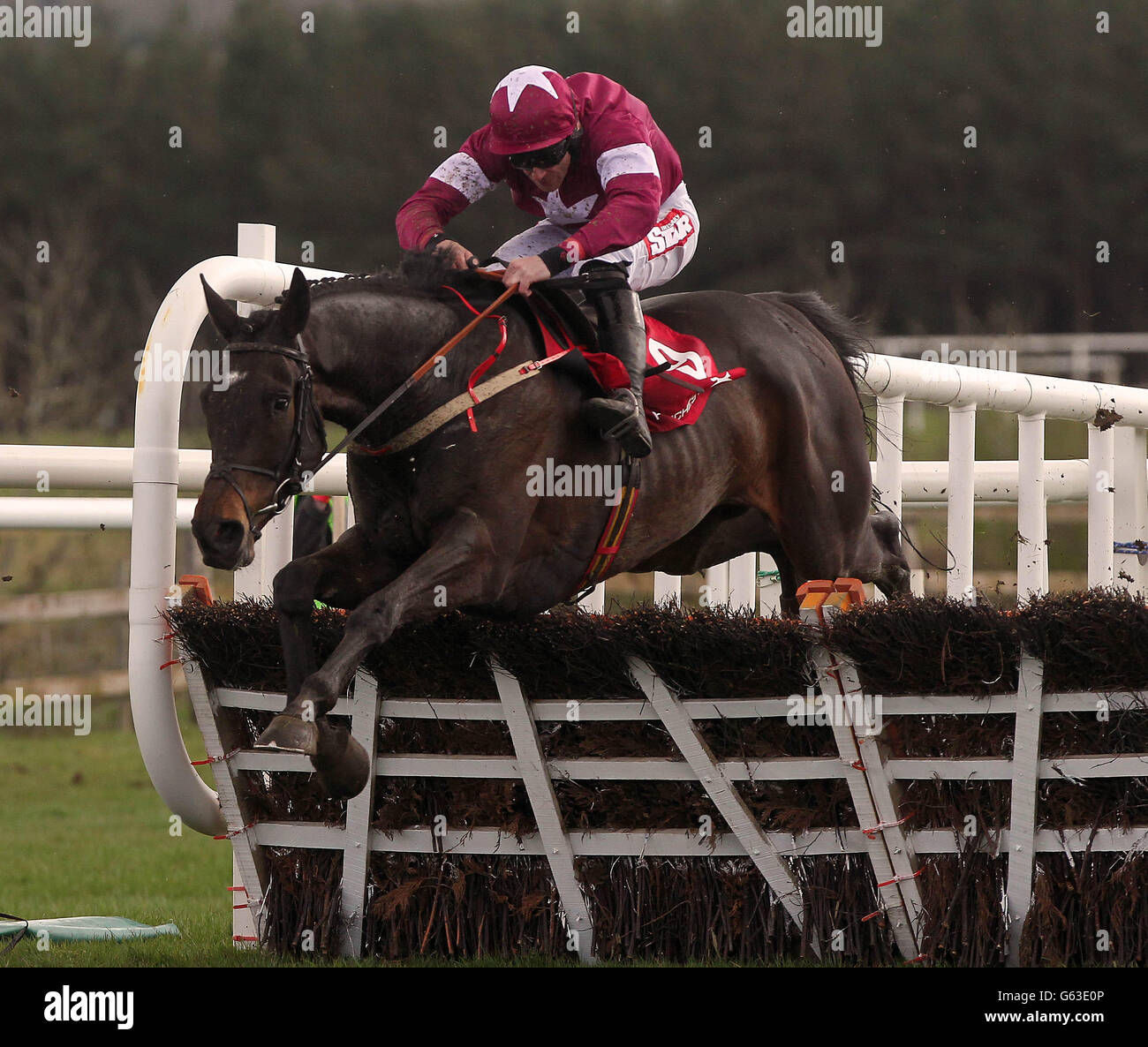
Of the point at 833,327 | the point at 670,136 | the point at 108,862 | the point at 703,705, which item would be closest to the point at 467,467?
the point at 703,705

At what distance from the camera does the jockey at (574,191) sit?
13.1ft

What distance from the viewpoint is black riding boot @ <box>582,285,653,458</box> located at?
400cm

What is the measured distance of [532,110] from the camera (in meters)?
3.98

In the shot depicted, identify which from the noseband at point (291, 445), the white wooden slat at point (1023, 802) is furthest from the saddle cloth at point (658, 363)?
the white wooden slat at point (1023, 802)

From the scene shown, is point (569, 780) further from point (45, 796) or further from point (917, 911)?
point (45, 796)

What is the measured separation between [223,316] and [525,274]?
0.80m

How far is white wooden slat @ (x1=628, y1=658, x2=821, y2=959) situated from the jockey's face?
4.36 feet

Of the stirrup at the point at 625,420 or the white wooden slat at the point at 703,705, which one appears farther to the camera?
the stirrup at the point at 625,420

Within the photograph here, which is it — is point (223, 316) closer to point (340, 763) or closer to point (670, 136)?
point (340, 763)

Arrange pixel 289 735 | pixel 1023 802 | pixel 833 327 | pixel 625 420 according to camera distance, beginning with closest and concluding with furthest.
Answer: pixel 289 735 < pixel 1023 802 < pixel 625 420 < pixel 833 327

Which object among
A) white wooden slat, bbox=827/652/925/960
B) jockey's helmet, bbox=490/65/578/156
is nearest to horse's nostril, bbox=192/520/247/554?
jockey's helmet, bbox=490/65/578/156

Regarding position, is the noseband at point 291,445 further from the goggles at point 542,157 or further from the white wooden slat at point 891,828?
the white wooden slat at point 891,828

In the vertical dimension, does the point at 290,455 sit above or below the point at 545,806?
above

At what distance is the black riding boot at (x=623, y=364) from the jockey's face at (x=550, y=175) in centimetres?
34
